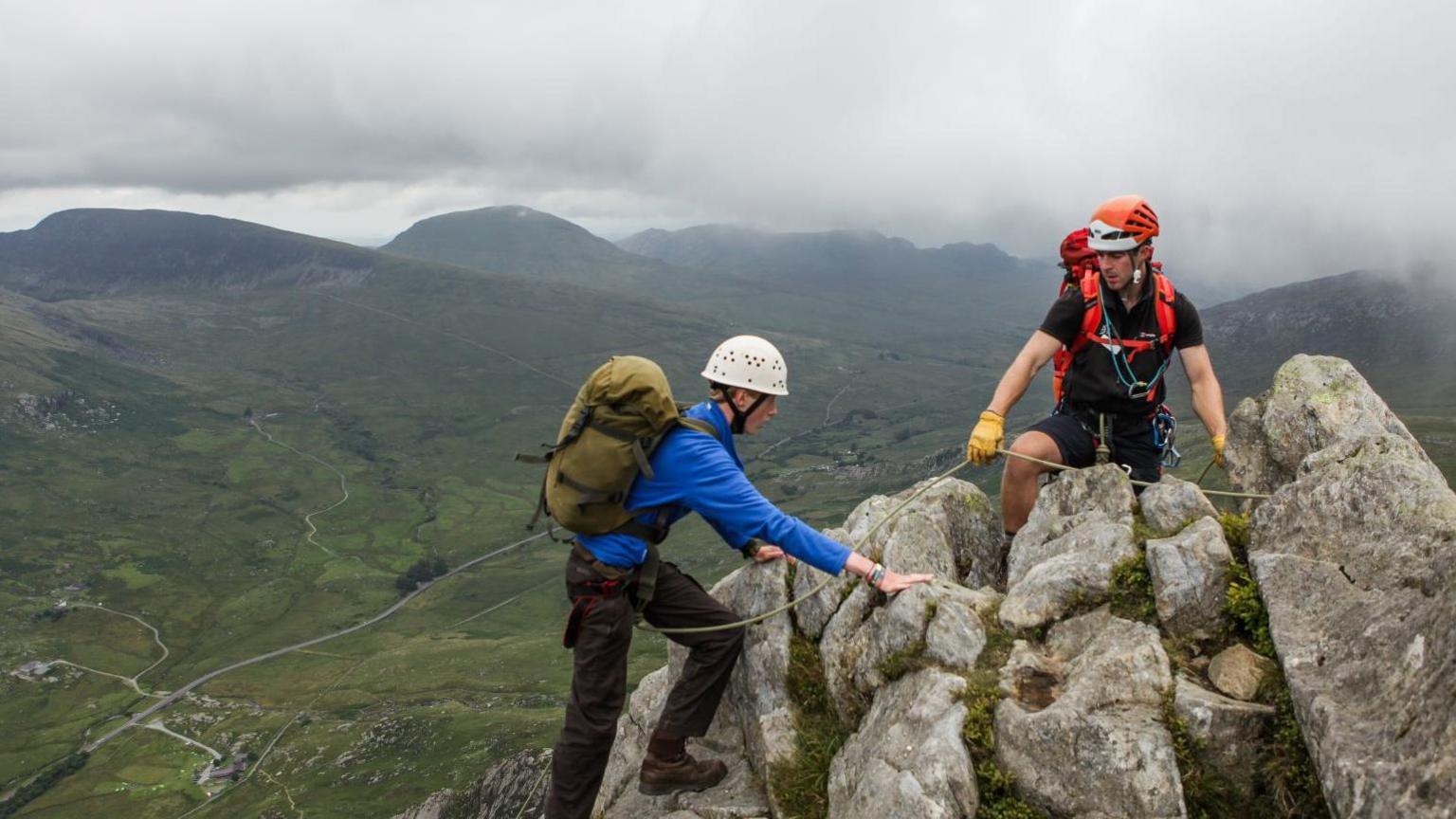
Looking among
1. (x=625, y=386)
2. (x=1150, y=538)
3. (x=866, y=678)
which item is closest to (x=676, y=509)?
(x=625, y=386)

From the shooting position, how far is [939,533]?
1725 cm

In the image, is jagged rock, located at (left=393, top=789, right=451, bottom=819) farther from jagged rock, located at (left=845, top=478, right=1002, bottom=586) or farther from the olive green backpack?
the olive green backpack

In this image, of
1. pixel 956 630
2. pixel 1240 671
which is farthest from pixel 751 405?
pixel 1240 671

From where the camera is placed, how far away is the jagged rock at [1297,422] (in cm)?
1457

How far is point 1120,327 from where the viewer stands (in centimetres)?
1484

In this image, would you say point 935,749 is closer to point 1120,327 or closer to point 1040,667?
point 1040,667

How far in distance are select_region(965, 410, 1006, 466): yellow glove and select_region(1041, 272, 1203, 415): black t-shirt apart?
192 centimetres

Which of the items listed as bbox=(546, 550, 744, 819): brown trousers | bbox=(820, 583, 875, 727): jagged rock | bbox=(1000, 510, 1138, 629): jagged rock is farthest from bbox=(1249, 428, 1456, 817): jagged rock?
bbox=(546, 550, 744, 819): brown trousers

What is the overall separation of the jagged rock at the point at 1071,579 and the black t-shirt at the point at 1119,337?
2738 mm

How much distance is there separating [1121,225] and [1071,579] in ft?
20.1

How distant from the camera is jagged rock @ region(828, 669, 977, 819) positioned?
33.7 ft

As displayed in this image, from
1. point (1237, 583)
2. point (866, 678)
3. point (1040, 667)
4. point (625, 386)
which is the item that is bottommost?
point (866, 678)

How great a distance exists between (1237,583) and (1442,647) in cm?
350

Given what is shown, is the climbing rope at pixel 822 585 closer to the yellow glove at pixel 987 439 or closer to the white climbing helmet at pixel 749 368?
the yellow glove at pixel 987 439
